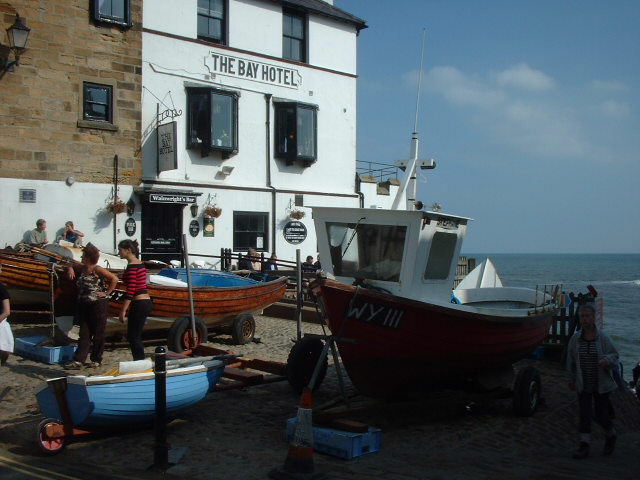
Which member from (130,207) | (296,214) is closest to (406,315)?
(130,207)

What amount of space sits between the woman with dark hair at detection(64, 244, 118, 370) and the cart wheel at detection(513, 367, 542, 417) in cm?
592

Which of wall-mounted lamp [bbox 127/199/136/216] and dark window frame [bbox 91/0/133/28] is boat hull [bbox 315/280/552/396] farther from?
dark window frame [bbox 91/0/133/28]

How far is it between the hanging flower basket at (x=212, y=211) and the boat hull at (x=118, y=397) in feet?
41.3

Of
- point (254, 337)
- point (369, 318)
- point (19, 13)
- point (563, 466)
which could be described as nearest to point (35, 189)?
point (19, 13)

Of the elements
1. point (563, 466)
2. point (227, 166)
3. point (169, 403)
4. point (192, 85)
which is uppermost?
point (192, 85)

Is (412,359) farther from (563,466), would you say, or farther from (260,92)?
(260,92)

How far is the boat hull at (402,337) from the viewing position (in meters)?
7.89

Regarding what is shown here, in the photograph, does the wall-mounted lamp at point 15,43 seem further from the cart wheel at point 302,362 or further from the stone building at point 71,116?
the cart wheel at point 302,362

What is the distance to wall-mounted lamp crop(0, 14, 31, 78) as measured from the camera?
15.8 metres

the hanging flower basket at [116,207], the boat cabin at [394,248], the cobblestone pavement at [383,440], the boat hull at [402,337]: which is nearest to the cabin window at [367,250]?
the boat cabin at [394,248]

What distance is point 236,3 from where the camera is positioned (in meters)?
20.9

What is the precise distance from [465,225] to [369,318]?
8.26ft

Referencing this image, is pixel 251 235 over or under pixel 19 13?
under

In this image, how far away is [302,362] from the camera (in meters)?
9.41
